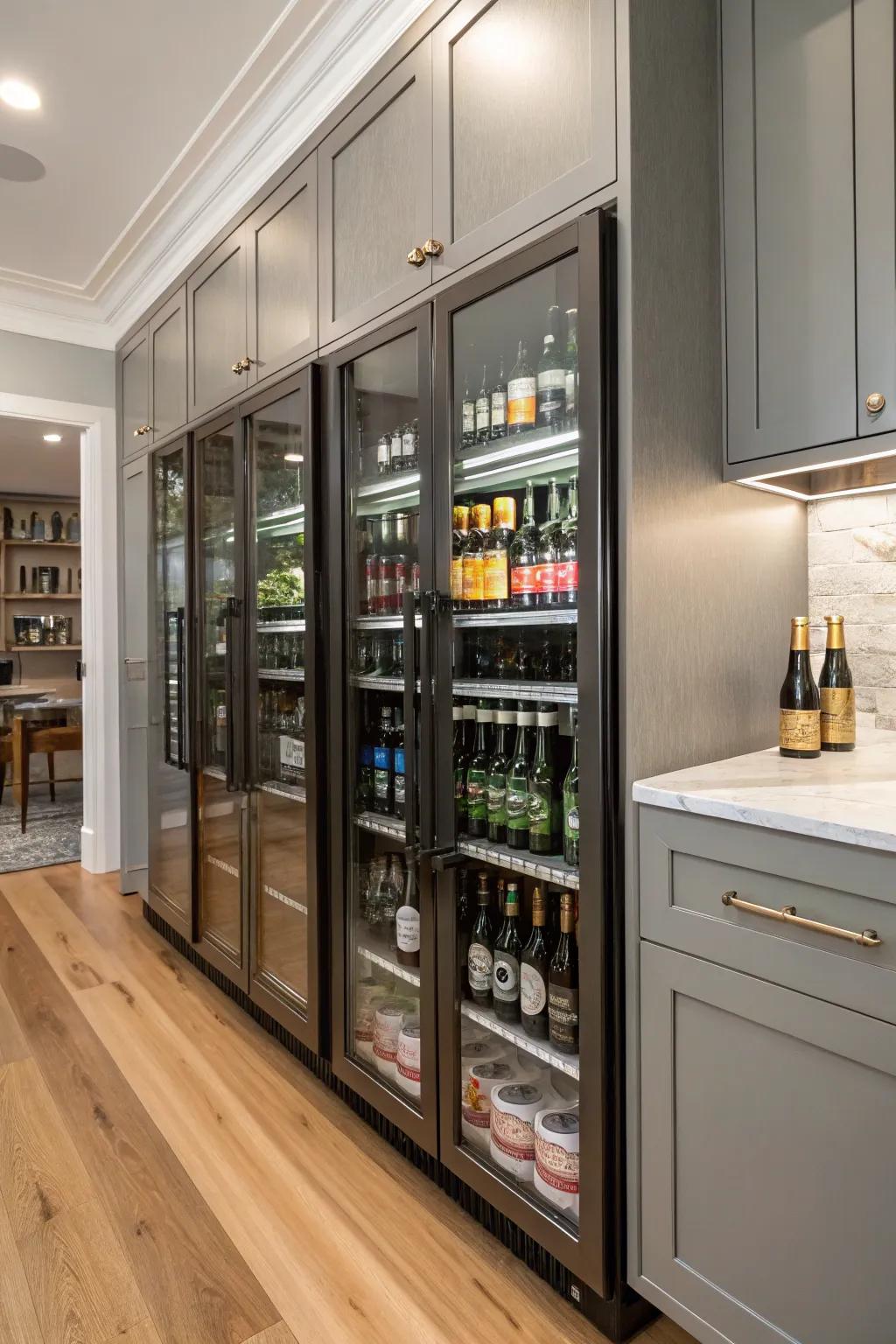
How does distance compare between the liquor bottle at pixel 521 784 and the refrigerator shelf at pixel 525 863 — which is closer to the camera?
the refrigerator shelf at pixel 525 863

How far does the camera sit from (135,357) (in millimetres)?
3771

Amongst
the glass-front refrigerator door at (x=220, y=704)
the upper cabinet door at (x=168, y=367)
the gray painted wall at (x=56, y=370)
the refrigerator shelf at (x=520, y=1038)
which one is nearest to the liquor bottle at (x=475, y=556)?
the refrigerator shelf at (x=520, y=1038)

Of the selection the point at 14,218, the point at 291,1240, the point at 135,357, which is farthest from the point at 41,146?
the point at 291,1240

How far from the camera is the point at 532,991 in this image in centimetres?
165

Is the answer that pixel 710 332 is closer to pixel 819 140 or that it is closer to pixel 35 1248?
pixel 819 140

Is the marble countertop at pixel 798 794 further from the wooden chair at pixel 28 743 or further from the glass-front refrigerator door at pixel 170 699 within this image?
the wooden chair at pixel 28 743

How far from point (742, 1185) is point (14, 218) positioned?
3901 mm

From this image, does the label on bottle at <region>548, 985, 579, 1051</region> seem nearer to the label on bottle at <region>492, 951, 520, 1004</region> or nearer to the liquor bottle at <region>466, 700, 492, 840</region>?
the label on bottle at <region>492, 951, 520, 1004</region>

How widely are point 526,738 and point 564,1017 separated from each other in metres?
0.57

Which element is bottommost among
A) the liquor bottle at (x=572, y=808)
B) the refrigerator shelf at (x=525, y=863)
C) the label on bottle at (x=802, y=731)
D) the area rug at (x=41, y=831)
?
the area rug at (x=41, y=831)

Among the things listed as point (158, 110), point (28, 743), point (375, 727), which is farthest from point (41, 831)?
point (158, 110)

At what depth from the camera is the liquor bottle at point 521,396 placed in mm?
1659

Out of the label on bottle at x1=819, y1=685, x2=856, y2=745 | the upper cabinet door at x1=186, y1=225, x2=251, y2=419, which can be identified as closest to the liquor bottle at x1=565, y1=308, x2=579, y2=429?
the label on bottle at x1=819, y1=685, x2=856, y2=745

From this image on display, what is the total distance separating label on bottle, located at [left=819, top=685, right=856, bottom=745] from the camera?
68.2 inches
